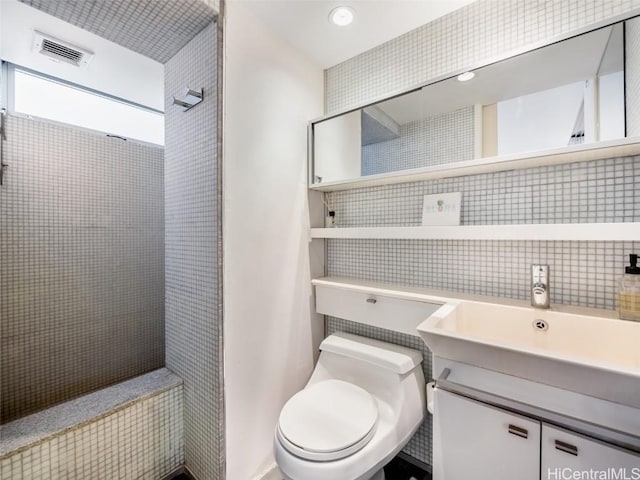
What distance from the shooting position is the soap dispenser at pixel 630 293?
0.94m

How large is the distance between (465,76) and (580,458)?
55.6 inches

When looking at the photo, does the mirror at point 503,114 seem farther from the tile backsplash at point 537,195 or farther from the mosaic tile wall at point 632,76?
the tile backsplash at point 537,195

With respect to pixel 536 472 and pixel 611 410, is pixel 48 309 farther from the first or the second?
pixel 611 410

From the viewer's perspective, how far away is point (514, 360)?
0.81m

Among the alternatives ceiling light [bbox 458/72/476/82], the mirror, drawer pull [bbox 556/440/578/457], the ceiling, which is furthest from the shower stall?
drawer pull [bbox 556/440/578/457]

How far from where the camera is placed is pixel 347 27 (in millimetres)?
1490

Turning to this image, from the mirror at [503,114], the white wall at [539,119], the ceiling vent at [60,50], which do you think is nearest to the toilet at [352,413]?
the mirror at [503,114]

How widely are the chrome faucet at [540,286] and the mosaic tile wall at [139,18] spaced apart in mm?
1745

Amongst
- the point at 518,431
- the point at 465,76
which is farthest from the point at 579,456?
the point at 465,76

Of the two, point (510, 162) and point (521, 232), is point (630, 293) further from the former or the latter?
point (510, 162)

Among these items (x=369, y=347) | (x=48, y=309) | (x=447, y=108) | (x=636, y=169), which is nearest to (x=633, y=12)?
(x=636, y=169)

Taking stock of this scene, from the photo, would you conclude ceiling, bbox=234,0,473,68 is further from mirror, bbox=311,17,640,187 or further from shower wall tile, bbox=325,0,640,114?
mirror, bbox=311,17,640,187

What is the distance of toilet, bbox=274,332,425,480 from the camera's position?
105 cm

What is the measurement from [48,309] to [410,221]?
Result: 2.38 meters
